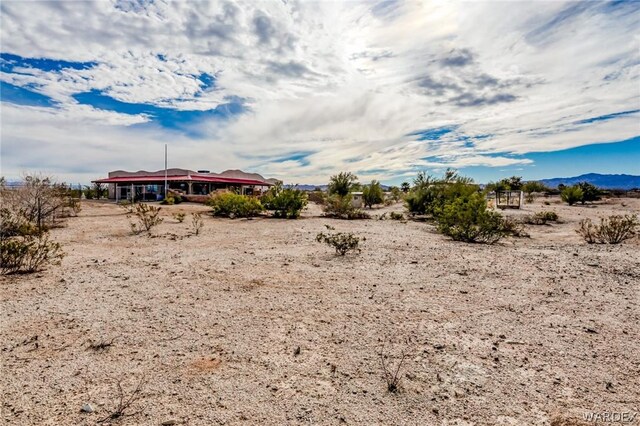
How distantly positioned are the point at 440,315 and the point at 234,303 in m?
3.05

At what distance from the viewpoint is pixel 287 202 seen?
19.2 metres

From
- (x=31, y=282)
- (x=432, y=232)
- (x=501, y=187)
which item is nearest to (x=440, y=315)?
(x=31, y=282)

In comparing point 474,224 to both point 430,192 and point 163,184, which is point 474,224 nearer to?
point 430,192

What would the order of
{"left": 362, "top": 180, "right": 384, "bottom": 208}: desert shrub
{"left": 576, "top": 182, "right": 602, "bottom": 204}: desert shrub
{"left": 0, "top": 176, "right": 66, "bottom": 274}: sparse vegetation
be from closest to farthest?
{"left": 0, "top": 176, "right": 66, "bottom": 274}: sparse vegetation
{"left": 362, "top": 180, "right": 384, "bottom": 208}: desert shrub
{"left": 576, "top": 182, "right": 602, "bottom": 204}: desert shrub

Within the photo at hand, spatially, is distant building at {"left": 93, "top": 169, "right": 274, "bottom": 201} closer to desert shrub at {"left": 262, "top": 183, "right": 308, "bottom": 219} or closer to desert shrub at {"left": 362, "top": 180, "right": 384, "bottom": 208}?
desert shrub at {"left": 362, "top": 180, "right": 384, "bottom": 208}

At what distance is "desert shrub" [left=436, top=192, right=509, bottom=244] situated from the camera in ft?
37.6

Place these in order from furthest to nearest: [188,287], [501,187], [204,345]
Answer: [501,187] → [188,287] → [204,345]

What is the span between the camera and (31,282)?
6.52 metres

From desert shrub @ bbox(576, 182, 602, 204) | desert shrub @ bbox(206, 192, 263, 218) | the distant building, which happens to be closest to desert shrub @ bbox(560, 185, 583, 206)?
desert shrub @ bbox(576, 182, 602, 204)

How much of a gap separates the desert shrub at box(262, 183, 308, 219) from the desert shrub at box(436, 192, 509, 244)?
8691 millimetres

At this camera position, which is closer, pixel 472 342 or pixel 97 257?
pixel 472 342

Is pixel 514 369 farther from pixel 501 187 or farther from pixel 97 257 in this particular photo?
pixel 501 187

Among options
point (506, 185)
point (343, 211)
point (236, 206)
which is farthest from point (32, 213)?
point (506, 185)

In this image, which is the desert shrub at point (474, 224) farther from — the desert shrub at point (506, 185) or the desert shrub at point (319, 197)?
the desert shrub at point (506, 185)
